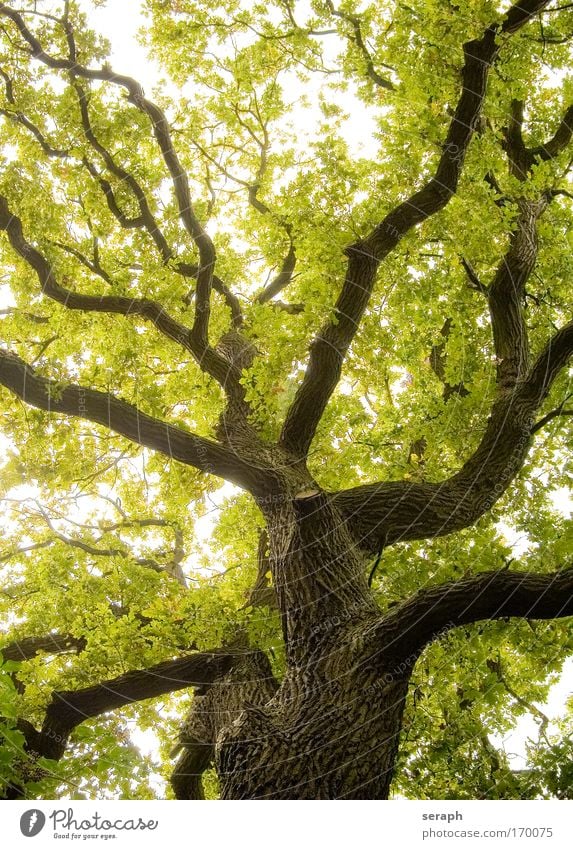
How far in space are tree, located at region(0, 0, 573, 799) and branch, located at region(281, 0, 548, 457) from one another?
0.09ft

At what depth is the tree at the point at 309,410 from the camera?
4.21 metres

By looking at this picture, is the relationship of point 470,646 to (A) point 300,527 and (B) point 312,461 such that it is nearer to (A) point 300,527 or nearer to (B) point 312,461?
(A) point 300,527

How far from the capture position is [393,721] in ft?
12.2

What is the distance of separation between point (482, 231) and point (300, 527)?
3.43 meters

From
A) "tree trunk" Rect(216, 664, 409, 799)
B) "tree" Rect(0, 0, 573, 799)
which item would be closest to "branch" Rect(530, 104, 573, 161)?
"tree" Rect(0, 0, 573, 799)

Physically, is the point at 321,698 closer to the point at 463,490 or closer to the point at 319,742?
the point at 319,742

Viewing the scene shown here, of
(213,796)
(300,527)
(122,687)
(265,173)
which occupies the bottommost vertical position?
(213,796)

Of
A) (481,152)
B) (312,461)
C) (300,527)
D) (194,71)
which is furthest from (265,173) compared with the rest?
(300,527)

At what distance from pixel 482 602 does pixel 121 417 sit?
3.25 m

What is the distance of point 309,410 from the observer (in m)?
5.71

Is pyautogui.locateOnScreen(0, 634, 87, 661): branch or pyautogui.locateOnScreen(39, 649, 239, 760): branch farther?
pyautogui.locateOnScreen(0, 634, 87, 661): branch

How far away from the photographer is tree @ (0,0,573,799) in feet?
13.8
